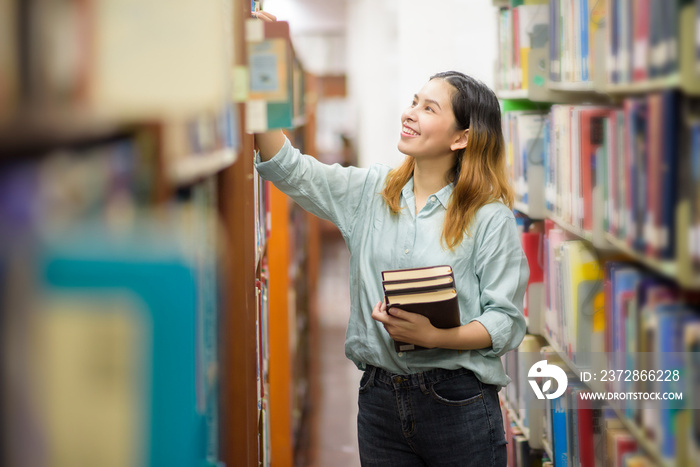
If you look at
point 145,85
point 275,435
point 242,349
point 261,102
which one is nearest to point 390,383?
point 242,349

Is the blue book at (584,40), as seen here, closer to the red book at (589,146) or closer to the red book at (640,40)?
the red book at (589,146)

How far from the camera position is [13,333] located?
20.0 inches

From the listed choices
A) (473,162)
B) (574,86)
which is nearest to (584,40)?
(574,86)

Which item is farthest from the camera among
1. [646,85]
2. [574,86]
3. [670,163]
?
[574,86]

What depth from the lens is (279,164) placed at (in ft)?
5.73

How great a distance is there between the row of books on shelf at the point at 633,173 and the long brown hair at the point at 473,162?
0.78 ft

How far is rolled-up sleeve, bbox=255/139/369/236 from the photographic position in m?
1.76

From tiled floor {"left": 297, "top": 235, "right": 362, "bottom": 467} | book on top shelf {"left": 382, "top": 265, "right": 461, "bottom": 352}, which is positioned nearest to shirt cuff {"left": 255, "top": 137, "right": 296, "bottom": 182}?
book on top shelf {"left": 382, "top": 265, "right": 461, "bottom": 352}

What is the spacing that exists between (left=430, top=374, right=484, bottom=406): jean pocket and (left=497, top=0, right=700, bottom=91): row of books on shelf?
0.76 m

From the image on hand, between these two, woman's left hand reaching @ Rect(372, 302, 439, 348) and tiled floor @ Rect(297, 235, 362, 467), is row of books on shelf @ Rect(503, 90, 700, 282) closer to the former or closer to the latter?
woman's left hand reaching @ Rect(372, 302, 439, 348)

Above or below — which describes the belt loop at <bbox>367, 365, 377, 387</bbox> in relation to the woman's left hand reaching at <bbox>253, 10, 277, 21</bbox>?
below

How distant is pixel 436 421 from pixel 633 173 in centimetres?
73

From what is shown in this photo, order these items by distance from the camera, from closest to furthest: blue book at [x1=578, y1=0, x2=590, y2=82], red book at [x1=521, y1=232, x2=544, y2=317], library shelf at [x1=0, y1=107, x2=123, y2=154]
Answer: library shelf at [x1=0, y1=107, x2=123, y2=154]
blue book at [x1=578, y1=0, x2=590, y2=82]
red book at [x1=521, y1=232, x2=544, y2=317]

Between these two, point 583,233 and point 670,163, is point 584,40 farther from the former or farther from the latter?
point 670,163
